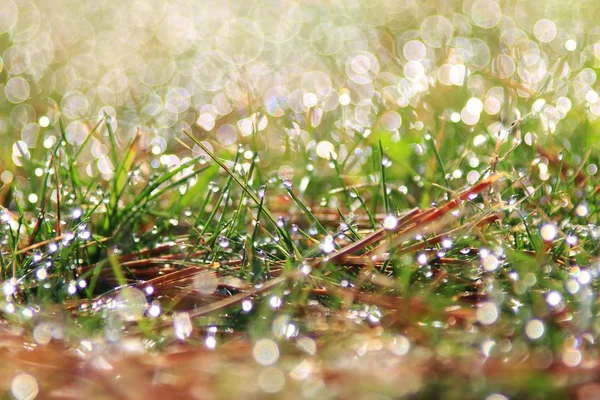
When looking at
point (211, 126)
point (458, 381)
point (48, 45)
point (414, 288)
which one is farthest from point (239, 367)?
point (48, 45)

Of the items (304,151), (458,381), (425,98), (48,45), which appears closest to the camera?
(458,381)

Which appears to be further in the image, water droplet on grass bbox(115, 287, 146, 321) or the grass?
water droplet on grass bbox(115, 287, 146, 321)

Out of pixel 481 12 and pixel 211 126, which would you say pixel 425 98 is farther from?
pixel 481 12

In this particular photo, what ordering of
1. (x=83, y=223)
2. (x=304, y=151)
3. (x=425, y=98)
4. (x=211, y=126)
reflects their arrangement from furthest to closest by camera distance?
1. (x=211, y=126)
2. (x=425, y=98)
3. (x=304, y=151)
4. (x=83, y=223)

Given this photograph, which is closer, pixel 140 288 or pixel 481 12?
pixel 140 288

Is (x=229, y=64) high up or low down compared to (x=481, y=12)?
down

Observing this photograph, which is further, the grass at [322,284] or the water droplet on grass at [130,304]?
the water droplet on grass at [130,304]

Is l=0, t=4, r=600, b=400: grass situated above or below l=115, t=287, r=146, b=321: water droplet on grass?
above

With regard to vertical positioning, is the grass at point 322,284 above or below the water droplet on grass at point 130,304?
above
